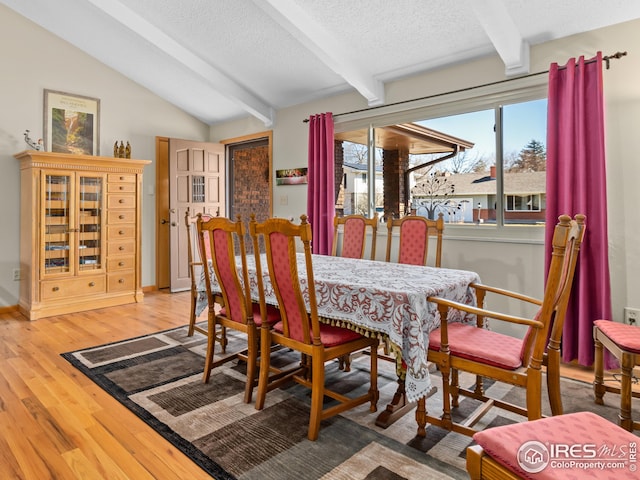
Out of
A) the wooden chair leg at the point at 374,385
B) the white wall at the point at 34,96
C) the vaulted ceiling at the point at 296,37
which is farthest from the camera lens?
the white wall at the point at 34,96

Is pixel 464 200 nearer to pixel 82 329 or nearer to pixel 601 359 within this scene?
pixel 601 359

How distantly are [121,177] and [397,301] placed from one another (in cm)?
411

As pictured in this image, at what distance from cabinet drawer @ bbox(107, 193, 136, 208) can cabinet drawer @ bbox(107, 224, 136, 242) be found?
241 millimetres

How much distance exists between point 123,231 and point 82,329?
4.51 feet

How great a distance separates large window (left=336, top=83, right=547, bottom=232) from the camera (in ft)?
11.3

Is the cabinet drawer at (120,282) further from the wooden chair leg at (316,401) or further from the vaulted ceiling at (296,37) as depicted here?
the wooden chair leg at (316,401)

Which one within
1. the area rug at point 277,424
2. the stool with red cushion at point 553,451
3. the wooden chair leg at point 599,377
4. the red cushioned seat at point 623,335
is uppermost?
the red cushioned seat at point 623,335

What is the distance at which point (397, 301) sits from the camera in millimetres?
1983

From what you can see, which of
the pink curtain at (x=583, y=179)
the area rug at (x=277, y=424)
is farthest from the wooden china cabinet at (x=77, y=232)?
the pink curtain at (x=583, y=179)

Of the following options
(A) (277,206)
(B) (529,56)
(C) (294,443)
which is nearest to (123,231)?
(A) (277,206)

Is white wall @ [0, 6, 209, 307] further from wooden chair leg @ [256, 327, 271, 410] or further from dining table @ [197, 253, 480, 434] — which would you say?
wooden chair leg @ [256, 327, 271, 410]

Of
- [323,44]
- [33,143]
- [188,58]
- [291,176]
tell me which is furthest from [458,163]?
[33,143]

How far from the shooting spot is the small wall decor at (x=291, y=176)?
5.05m

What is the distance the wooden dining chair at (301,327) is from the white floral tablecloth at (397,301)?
13 centimetres
